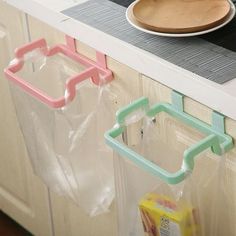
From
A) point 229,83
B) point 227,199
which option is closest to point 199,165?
point 227,199

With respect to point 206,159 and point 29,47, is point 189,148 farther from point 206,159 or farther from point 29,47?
point 29,47

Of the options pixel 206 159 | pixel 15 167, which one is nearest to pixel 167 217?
pixel 206 159

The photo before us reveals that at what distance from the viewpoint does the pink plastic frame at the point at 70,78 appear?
1.43 meters

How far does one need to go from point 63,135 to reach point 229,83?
43cm

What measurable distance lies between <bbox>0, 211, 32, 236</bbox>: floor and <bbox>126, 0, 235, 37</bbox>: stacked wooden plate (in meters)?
0.99

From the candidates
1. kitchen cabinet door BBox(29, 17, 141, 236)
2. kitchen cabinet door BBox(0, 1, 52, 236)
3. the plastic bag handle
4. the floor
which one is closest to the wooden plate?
kitchen cabinet door BBox(29, 17, 141, 236)

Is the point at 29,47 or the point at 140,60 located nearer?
the point at 140,60

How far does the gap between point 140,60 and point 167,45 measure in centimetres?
7

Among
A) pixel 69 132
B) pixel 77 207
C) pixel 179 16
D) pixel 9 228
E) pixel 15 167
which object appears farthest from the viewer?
pixel 9 228

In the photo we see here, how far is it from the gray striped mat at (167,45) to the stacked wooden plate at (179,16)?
0.07ft

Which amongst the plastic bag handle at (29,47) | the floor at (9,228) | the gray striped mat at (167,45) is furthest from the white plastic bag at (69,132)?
the floor at (9,228)

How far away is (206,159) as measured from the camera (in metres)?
1.32

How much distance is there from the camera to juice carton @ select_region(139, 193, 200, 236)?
4.29 feet

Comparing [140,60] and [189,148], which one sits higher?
[140,60]
